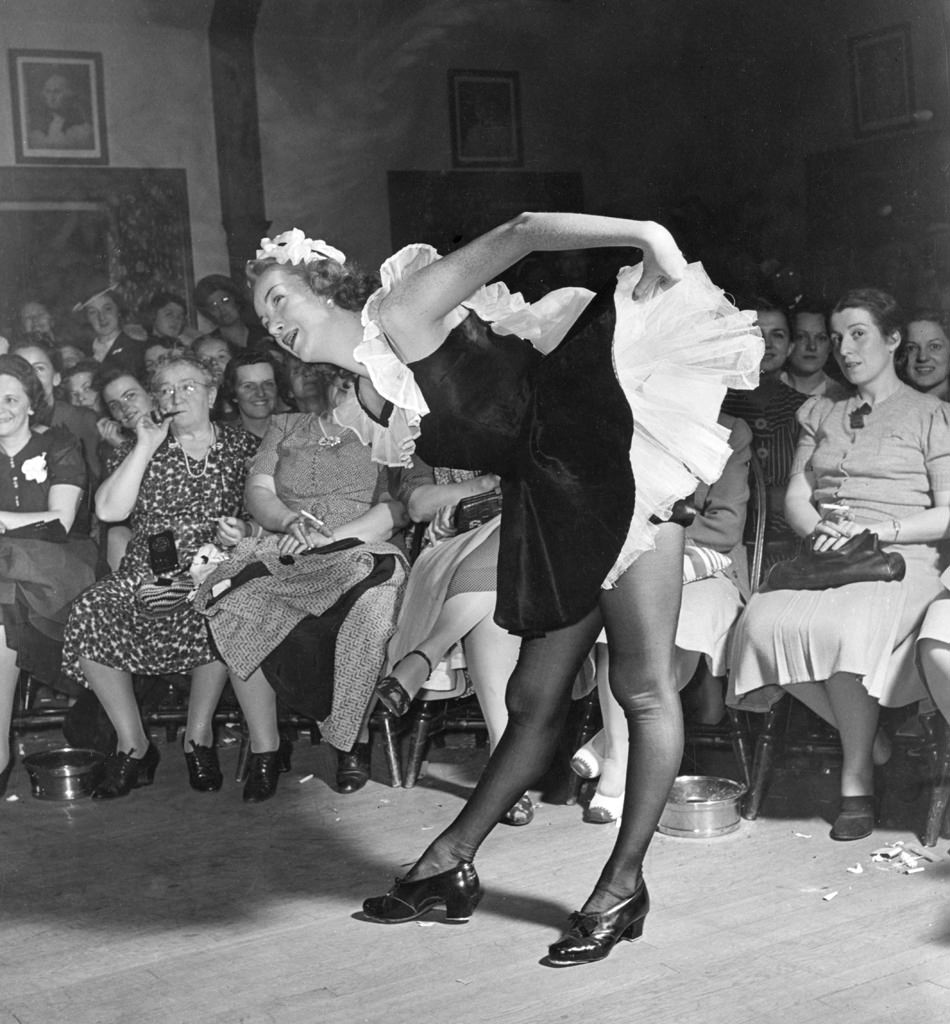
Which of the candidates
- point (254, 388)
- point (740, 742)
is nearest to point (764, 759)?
point (740, 742)

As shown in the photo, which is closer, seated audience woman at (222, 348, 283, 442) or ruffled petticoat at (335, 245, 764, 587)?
ruffled petticoat at (335, 245, 764, 587)

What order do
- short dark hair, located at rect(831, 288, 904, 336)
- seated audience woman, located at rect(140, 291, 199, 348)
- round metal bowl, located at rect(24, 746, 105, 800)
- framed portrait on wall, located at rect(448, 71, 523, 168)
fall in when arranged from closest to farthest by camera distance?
short dark hair, located at rect(831, 288, 904, 336)
framed portrait on wall, located at rect(448, 71, 523, 168)
round metal bowl, located at rect(24, 746, 105, 800)
seated audience woman, located at rect(140, 291, 199, 348)

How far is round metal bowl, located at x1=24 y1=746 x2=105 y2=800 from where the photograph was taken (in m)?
3.80

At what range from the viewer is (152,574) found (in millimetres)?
4051

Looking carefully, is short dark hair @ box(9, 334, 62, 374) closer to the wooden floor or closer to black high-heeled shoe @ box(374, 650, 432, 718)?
the wooden floor

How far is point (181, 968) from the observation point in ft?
8.54

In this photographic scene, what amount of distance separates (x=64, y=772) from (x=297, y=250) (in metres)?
1.85

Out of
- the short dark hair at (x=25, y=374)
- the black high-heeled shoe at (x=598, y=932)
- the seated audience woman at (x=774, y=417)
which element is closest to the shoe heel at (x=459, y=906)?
the black high-heeled shoe at (x=598, y=932)

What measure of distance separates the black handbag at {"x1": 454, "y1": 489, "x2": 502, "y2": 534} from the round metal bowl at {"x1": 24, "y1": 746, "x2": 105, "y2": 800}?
1.25 metres

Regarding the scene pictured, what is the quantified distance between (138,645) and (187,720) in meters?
0.27

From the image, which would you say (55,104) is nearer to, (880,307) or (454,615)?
(454,615)

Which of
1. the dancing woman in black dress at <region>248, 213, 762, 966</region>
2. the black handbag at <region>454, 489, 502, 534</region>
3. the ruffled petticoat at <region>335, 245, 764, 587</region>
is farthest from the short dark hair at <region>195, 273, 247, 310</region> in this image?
the ruffled petticoat at <region>335, 245, 764, 587</region>

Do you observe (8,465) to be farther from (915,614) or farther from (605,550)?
(915,614)

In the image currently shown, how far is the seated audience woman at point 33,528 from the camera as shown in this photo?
4.03 metres
